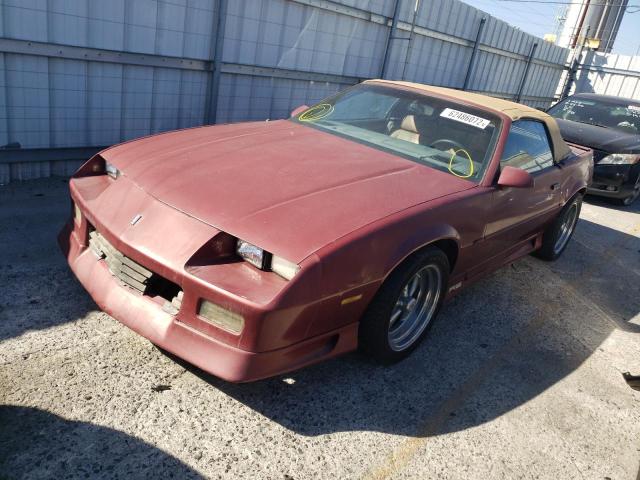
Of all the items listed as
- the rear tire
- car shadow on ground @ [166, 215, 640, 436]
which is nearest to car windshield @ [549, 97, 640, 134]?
the rear tire

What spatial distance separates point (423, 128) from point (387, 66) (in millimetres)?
5839

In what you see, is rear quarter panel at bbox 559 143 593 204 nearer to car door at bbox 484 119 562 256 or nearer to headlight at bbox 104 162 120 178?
car door at bbox 484 119 562 256

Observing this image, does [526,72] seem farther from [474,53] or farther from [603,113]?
[603,113]

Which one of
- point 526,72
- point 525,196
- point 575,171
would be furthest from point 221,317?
point 526,72

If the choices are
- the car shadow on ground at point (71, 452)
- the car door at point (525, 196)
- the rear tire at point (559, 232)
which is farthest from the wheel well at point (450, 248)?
the rear tire at point (559, 232)

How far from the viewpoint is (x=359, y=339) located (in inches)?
113

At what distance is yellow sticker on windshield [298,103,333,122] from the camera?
4289 mm

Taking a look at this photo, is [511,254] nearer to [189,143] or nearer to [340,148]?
[340,148]

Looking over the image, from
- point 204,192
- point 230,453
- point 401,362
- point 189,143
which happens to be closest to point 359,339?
point 401,362

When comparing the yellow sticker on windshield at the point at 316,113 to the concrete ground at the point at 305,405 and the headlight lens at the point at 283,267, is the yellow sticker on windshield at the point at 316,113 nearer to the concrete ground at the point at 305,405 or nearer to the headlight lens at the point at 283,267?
the concrete ground at the point at 305,405

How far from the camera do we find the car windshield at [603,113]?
900cm

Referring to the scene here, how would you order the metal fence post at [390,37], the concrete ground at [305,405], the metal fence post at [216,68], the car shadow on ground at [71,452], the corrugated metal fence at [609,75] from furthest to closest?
the corrugated metal fence at [609,75] < the metal fence post at [390,37] < the metal fence post at [216,68] < the concrete ground at [305,405] < the car shadow on ground at [71,452]

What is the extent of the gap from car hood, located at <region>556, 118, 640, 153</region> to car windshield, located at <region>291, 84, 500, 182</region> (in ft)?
16.3

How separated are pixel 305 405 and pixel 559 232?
11.8ft
